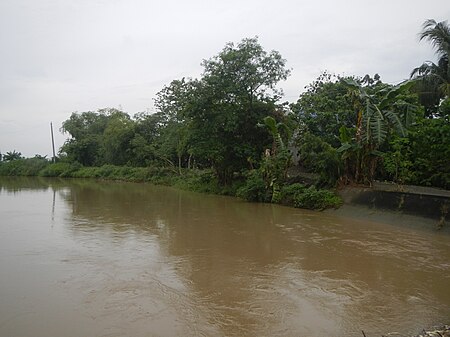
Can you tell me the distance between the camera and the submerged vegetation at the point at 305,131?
42.0 feet

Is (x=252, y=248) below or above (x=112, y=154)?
below

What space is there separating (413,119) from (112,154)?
102 ft

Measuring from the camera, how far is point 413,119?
12508mm

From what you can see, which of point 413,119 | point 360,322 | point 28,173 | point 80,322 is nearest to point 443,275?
point 360,322

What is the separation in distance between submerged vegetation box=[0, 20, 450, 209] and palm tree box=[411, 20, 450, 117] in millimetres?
44

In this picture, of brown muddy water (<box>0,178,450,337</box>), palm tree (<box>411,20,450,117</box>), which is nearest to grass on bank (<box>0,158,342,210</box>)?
brown muddy water (<box>0,178,450,337</box>)

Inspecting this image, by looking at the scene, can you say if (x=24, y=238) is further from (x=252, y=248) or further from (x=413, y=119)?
(x=413, y=119)

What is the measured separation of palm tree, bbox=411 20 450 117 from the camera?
17844 millimetres

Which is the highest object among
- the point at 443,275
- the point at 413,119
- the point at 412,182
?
the point at 413,119

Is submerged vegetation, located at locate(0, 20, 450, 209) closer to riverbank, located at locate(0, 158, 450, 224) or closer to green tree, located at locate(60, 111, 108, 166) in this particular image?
riverbank, located at locate(0, 158, 450, 224)

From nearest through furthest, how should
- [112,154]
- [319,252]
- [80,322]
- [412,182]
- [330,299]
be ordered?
1. [80,322]
2. [330,299]
3. [319,252]
4. [412,182]
5. [112,154]

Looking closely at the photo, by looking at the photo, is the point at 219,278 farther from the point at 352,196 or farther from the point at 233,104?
the point at 233,104

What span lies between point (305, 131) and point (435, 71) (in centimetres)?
715

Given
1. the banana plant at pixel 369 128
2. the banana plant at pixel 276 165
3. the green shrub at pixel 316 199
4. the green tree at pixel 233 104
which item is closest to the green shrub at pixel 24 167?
the green tree at pixel 233 104
